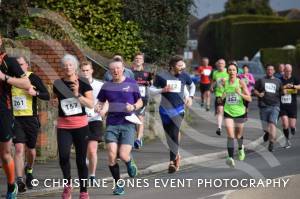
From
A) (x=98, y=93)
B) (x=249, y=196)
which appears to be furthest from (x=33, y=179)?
(x=249, y=196)

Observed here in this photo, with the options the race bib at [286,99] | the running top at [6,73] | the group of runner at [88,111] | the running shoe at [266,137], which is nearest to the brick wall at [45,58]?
the group of runner at [88,111]

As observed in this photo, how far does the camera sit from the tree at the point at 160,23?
22859 millimetres

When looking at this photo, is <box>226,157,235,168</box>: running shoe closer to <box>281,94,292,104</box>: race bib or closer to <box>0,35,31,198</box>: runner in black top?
<box>281,94,292,104</box>: race bib

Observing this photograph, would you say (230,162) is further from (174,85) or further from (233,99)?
(174,85)

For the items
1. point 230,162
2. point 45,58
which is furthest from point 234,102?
point 45,58

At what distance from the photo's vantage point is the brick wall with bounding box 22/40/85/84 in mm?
17516

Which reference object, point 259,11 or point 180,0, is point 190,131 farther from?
point 259,11

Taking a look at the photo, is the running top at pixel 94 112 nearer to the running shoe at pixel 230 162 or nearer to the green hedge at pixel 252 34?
the running shoe at pixel 230 162

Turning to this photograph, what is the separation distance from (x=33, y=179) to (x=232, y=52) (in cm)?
5853

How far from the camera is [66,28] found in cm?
1922

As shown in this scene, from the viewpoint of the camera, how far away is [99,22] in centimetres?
2180

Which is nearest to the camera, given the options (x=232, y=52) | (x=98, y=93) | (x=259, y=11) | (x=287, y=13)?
(x=98, y=93)

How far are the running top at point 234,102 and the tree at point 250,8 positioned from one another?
74891 mm

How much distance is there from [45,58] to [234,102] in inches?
149
